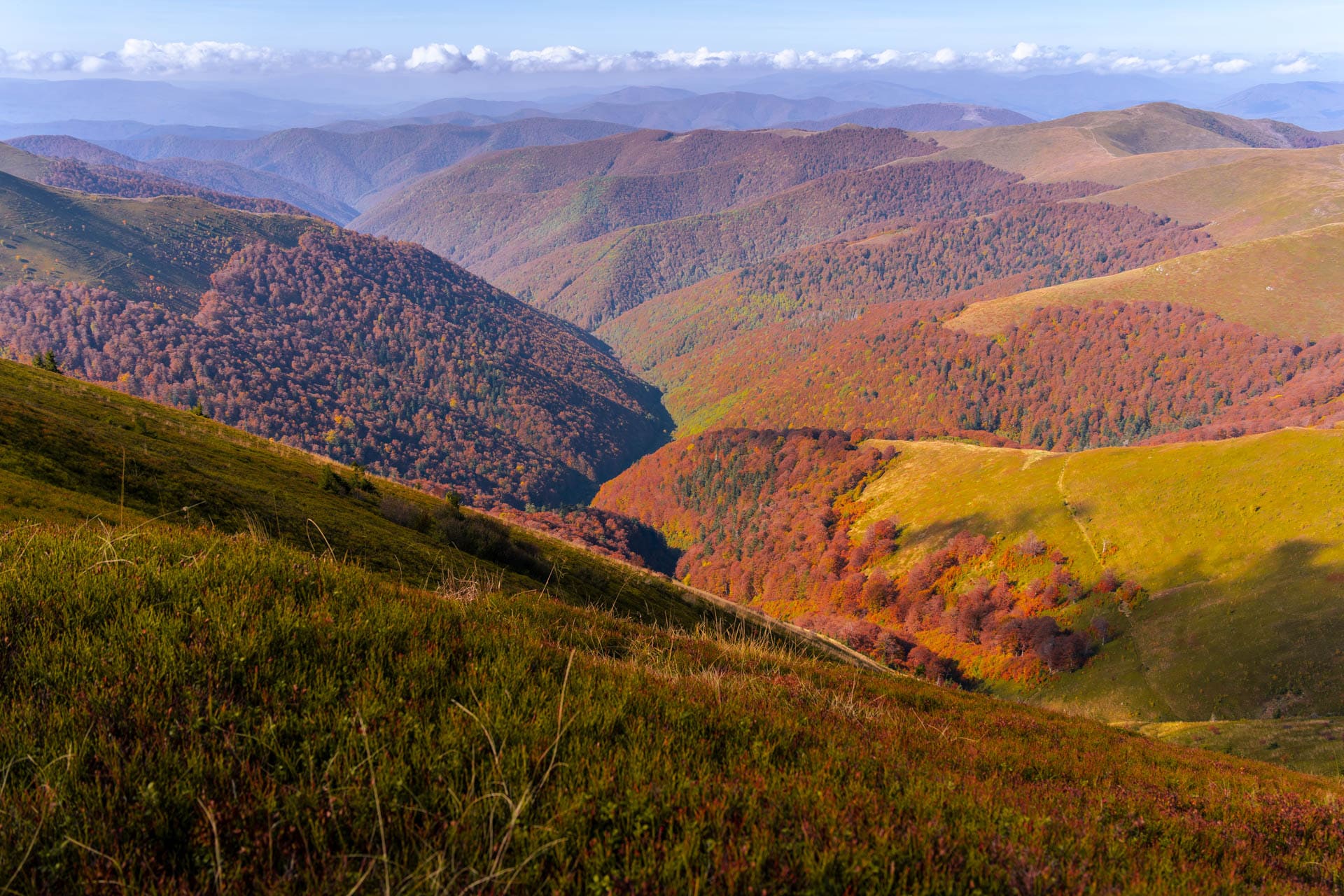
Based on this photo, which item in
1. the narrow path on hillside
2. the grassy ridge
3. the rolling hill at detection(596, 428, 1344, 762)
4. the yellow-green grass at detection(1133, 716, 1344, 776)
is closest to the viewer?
the grassy ridge

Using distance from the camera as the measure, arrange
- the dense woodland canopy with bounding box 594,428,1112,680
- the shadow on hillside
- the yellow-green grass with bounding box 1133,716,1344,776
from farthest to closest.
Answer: the dense woodland canopy with bounding box 594,428,1112,680
the shadow on hillside
the yellow-green grass with bounding box 1133,716,1344,776

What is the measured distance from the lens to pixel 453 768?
11.4ft

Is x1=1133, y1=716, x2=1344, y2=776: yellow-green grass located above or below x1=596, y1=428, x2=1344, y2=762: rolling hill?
above

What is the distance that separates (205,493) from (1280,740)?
46.2 m

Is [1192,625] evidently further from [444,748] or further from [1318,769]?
[444,748]

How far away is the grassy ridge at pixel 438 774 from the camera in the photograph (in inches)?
113

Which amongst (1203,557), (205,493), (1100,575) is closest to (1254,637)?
(1203,557)

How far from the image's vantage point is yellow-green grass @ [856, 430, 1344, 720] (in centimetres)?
6406

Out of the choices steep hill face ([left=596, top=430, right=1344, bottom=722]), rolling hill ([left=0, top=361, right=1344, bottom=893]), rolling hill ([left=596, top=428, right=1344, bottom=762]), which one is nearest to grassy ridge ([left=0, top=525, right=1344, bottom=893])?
rolling hill ([left=0, top=361, right=1344, bottom=893])

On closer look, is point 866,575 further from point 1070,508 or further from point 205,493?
point 205,493

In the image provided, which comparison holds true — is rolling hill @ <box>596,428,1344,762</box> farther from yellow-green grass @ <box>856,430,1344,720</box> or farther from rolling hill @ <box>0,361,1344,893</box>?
rolling hill @ <box>0,361,1344,893</box>

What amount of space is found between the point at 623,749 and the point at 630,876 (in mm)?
1064

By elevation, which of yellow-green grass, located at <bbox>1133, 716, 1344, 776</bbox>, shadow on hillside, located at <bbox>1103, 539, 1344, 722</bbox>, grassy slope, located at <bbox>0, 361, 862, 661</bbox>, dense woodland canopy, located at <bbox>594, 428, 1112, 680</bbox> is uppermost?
grassy slope, located at <bbox>0, 361, 862, 661</bbox>

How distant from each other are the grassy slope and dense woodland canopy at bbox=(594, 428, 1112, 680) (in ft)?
215
